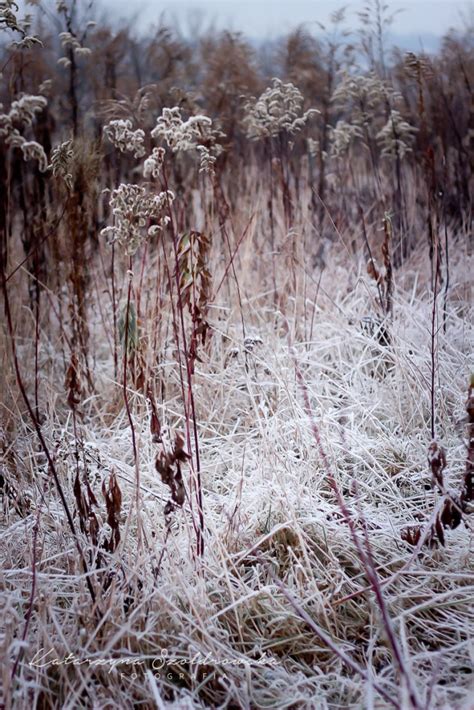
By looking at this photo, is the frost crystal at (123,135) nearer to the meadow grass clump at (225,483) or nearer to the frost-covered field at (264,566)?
the meadow grass clump at (225,483)

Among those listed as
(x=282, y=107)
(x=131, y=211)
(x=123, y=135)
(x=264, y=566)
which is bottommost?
(x=264, y=566)

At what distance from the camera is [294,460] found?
2.01 m

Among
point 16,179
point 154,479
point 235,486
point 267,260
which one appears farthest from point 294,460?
point 16,179

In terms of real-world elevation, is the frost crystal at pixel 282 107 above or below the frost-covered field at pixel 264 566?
above

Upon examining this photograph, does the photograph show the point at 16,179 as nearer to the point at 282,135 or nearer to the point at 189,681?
the point at 282,135

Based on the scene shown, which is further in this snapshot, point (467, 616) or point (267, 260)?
point (267, 260)

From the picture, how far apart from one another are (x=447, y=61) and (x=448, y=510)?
462cm

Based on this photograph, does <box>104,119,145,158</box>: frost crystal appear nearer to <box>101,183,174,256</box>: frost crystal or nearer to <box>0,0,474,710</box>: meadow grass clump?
<box>0,0,474,710</box>: meadow grass clump

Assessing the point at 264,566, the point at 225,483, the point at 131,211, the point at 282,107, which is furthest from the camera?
the point at 282,107

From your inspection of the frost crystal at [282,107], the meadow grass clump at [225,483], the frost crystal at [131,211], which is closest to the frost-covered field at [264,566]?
the meadow grass clump at [225,483]

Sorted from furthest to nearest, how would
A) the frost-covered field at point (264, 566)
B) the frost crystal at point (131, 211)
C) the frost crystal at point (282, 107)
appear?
the frost crystal at point (282, 107), the frost crystal at point (131, 211), the frost-covered field at point (264, 566)

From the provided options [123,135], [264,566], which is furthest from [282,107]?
[264,566]

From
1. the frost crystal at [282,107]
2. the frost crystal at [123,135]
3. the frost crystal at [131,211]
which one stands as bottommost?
the frost crystal at [131,211]

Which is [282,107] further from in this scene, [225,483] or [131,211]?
[225,483]
